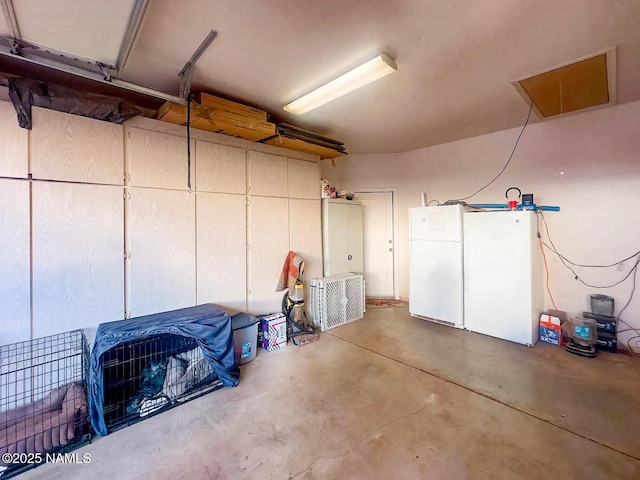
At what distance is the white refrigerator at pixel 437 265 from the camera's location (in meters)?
3.92

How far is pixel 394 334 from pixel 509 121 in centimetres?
323

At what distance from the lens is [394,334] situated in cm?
377

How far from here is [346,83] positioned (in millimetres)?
2525

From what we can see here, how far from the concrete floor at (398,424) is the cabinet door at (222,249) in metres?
0.88

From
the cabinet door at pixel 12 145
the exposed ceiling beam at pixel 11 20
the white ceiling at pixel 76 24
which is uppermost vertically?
the white ceiling at pixel 76 24

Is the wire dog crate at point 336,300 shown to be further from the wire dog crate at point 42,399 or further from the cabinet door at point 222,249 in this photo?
the wire dog crate at point 42,399

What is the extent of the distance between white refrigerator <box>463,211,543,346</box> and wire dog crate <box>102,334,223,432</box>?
131 inches

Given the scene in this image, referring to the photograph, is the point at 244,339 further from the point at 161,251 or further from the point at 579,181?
the point at 579,181

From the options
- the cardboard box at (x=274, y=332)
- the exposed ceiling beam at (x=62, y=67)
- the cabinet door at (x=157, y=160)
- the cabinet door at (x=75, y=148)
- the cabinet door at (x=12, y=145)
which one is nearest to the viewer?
the exposed ceiling beam at (x=62, y=67)

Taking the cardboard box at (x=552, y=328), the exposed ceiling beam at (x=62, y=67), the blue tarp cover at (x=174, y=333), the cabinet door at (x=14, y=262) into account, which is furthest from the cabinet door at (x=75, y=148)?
the cardboard box at (x=552, y=328)

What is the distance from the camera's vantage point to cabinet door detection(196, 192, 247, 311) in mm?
3094

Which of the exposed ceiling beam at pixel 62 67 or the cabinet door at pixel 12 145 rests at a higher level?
the exposed ceiling beam at pixel 62 67

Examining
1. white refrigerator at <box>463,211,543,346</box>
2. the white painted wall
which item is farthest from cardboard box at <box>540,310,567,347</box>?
the white painted wall

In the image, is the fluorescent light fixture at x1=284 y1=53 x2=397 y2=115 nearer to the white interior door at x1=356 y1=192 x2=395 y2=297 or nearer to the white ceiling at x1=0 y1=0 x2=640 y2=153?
the white ceiling at x1=0 y1=0 x2=640 y2=153
